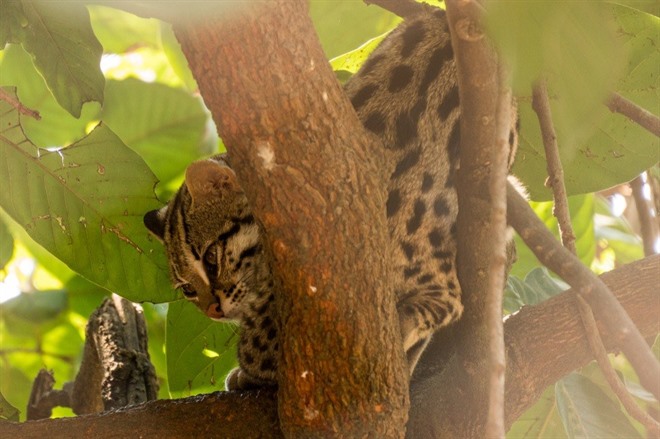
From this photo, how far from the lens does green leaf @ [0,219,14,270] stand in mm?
2572

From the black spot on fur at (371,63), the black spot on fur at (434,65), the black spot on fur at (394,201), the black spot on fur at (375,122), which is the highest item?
the black spot on fur at (371,63)

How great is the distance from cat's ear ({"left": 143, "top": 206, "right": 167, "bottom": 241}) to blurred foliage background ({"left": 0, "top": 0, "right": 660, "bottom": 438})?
0.09ft

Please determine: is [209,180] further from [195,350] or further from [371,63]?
[195,350]

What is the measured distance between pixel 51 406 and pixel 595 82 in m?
2.44

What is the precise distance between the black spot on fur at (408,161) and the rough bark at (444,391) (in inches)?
16.8

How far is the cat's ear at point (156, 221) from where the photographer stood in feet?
7.55

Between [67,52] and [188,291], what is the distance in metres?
0.68

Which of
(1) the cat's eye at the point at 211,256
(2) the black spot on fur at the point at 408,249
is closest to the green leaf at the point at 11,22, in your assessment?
(1) the cat's eye at the point at 211,256

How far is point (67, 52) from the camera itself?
6.90ft

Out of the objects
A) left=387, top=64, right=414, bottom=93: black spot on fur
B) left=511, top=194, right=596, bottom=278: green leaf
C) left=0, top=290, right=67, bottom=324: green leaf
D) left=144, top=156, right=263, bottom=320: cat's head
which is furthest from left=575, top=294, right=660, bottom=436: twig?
left=0, top=290, right=67, bottom=324: green leaf

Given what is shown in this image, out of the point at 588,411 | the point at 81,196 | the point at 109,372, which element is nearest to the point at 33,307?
the point at 109,372

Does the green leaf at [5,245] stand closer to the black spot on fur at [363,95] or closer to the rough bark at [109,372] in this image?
the rough bark at [109,372]

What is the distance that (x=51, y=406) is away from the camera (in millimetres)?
2852

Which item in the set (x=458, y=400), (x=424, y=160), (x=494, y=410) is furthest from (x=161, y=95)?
(x=494, y=410)
